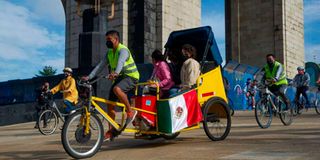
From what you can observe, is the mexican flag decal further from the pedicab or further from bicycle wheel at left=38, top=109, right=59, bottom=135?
bicycle wheel at left=38, top=109, right=59, bottom=135

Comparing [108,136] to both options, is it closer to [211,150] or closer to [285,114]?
[211,150]

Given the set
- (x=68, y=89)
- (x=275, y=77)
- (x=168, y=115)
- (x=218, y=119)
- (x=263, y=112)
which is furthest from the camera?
(x=68, y=89)

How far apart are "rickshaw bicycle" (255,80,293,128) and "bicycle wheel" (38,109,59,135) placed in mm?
4942

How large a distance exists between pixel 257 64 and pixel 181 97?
21662 mm

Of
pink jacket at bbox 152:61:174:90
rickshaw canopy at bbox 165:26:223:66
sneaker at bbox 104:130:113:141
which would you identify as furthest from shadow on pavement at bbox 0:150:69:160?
rickshaw canopy at bbox 165:26:223:66

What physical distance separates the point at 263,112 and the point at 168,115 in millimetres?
3580

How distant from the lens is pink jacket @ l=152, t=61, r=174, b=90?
623 cm

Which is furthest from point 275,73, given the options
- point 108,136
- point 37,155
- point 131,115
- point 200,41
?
point 37,155

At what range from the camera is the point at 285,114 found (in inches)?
369

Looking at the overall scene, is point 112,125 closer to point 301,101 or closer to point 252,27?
point 301,101

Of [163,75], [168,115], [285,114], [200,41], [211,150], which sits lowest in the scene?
[211,150]

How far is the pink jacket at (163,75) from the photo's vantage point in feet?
20.5

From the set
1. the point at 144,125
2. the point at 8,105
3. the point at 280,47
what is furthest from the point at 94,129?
the point at 280,47

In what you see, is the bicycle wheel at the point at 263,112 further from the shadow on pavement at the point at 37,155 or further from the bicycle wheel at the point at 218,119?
the shadow on pavement at the point at 37,155
